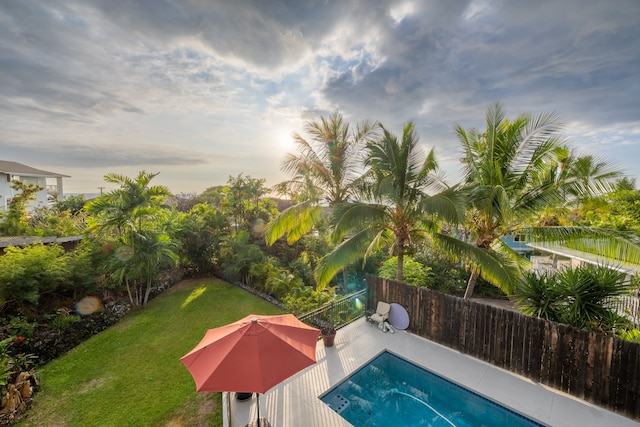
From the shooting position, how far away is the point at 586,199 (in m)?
6.95

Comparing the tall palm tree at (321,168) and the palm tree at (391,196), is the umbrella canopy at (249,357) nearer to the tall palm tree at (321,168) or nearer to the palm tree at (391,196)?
the palm tree at (391,196)

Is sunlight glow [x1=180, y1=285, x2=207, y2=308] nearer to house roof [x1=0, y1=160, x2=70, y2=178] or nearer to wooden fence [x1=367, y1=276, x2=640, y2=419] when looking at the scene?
wooden fence [x1=367, y1=276, x2=640, y2=419]

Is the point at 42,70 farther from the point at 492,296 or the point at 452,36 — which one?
the point at 492,296

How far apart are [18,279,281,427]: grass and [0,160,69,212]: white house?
1982cm

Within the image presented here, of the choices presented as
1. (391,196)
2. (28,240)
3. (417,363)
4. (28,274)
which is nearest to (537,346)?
(417,363)

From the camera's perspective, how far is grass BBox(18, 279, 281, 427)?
532cm

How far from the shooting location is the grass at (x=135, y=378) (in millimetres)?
5316

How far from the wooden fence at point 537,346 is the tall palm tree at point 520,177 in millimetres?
1067

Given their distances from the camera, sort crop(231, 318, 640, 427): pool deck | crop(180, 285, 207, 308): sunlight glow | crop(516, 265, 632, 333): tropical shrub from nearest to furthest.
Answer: crop(231, 318, 640, 427): pool deck, crop(516, 265, 632, 333): tropical shrub, crop(180, 285, 207, 308): sunlight glow

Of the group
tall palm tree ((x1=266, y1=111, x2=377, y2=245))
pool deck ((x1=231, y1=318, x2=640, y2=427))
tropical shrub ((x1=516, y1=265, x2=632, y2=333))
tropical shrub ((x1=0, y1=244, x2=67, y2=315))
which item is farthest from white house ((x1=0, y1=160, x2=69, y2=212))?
tropical shrub ((x1=516, y1=265, x2=632, y2=333))

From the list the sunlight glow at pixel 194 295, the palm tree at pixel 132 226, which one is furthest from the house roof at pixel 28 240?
the sunlight glow at pixel 194 295

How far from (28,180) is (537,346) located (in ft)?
130

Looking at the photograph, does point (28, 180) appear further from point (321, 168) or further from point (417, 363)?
point (417, 363)

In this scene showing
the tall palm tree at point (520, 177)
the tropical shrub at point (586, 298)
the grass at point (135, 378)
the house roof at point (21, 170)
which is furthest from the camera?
the house roof at point (21, 170)
